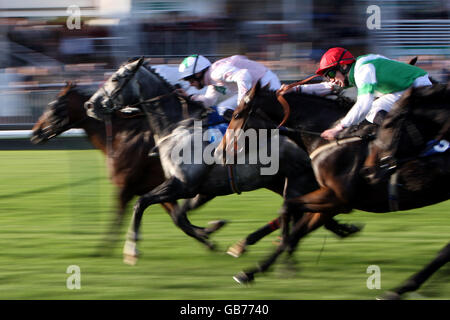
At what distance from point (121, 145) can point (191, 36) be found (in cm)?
679

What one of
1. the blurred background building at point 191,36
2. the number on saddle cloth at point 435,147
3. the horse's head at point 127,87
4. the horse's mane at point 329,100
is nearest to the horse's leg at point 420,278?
the number on saddle cloth at point 435,147

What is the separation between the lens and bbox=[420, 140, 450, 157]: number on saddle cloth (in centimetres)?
486

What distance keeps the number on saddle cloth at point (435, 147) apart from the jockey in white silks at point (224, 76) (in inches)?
63.2

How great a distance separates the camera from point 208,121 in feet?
19.9

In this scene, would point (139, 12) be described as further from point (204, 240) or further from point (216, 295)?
point (216, 295)

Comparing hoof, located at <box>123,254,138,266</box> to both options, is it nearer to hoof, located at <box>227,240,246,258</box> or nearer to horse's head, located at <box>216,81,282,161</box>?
hoof, located at <box>227,240,246,258</box>

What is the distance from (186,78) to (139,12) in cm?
735

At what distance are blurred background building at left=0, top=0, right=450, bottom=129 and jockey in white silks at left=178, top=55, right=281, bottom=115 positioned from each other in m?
6.35

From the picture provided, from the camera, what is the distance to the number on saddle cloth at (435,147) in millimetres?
4855

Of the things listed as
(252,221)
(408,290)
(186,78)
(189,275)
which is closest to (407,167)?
(408,290)

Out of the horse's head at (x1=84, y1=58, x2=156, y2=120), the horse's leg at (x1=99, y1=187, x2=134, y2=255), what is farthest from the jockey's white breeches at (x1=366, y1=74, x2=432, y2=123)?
the horse's leg at (x1=99, y1=187, x2=134, y2=255)

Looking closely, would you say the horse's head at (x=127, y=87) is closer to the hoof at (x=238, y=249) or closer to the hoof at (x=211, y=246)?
the hoof at (x=211, y=246)

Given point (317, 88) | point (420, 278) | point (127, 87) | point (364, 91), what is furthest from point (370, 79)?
point (127, 87)

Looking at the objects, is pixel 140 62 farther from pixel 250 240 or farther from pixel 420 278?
pixel 420 278
